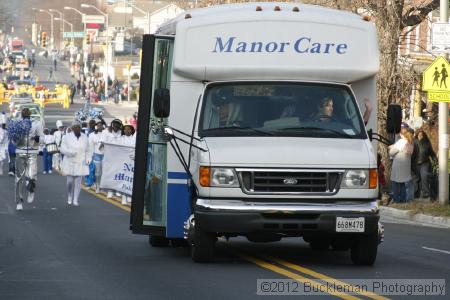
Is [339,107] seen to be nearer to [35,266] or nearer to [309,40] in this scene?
A: [309,40]

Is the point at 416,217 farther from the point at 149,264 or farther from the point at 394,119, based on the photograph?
the point at 149,264

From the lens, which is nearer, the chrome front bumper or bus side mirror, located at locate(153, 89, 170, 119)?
the chrome front bumper

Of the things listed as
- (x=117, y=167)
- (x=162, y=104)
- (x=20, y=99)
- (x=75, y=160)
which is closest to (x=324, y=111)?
(x=162, y=104)

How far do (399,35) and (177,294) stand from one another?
757 inches

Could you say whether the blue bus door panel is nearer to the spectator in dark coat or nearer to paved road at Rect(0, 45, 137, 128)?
the spectator in dark coat

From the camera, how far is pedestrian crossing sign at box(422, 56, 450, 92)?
87.8ft

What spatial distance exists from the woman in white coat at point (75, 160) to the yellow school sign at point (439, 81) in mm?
6917

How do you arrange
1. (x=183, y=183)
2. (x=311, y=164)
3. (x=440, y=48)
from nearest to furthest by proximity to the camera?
1. (x=311, y=164)
2. (x=183, y=183)
3. (x=440, y=48)

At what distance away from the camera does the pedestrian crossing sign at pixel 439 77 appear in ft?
87.8

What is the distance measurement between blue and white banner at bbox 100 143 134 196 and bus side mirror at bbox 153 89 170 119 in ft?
44.5

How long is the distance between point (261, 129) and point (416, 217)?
454 inches

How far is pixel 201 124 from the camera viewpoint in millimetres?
14828

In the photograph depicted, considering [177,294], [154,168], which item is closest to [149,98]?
[154,168]

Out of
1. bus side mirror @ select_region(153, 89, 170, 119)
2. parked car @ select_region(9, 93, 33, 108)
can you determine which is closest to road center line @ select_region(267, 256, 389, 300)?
bus side mirror @ select_region(153, 89, 170, 119)
